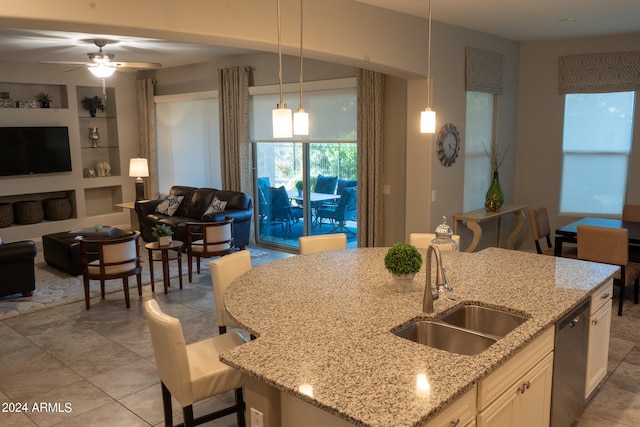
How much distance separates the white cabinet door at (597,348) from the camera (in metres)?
3.34

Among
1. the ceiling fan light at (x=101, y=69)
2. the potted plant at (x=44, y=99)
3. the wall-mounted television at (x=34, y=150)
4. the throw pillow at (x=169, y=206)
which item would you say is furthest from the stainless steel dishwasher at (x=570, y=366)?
the potted plant at (x=44, y=99)

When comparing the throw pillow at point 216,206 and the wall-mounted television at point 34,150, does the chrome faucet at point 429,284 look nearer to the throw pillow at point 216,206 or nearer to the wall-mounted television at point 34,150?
the throw pillow at point 216,206

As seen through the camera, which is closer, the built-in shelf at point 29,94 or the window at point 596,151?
the window at point 596,151

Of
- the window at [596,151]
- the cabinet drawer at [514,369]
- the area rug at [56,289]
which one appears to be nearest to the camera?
the cabinet drawer at [514,369]

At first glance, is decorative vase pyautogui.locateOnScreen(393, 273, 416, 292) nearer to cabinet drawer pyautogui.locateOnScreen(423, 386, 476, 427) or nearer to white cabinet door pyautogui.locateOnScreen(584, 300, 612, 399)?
cabinet drawer pyautogui.locateOnScreen(423, 386, 476, 427)

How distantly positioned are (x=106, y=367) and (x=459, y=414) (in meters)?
3.12

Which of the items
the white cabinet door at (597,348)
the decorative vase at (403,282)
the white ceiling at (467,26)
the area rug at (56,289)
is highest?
the white ceiling at (467,26)

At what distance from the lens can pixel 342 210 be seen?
7.48m

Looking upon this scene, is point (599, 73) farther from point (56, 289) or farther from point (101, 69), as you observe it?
point (56, 289)

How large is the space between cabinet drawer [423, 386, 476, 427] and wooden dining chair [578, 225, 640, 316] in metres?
3.58

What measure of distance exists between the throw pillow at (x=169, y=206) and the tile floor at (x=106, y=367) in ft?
8.95

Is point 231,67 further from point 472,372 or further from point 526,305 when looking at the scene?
point 472,372

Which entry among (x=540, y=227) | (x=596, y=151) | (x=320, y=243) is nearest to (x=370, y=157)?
(x=540, y=227)

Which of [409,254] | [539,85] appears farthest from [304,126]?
[539,85]
